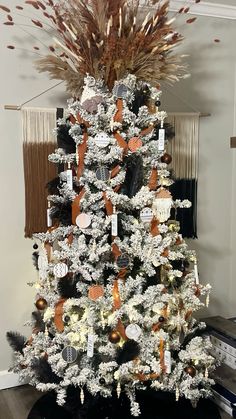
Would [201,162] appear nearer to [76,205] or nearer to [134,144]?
[134,144]

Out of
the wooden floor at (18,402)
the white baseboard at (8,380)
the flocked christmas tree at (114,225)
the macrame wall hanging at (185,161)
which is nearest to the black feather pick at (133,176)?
the flocked christmas tree at (114,225)

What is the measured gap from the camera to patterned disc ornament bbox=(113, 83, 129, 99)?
1.97 m

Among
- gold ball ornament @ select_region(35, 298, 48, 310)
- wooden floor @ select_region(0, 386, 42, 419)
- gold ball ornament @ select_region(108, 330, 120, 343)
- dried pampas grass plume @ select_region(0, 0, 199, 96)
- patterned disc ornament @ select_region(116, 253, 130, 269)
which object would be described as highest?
dried pampas grass plume @ select_region(0, 0, 199, 96)

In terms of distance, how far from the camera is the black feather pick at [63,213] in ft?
6.81

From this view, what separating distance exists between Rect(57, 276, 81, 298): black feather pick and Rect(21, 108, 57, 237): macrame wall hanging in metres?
0.65

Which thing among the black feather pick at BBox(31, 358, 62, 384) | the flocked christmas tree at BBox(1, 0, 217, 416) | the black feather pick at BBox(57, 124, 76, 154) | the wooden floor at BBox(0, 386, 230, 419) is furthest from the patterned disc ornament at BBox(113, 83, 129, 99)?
the wooden floor at BBox(0, 386, 230, 419)

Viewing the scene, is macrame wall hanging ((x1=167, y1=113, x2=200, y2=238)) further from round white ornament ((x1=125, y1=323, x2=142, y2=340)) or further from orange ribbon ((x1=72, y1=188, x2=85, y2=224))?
round white ornament ((x1=125, y1=323, x2=142, y2=340))

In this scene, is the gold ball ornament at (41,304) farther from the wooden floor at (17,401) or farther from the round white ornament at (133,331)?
the wooden floor at (17,401)

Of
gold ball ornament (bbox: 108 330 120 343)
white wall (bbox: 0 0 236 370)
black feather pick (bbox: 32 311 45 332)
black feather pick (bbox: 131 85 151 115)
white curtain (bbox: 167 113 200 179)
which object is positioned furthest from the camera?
white curtain (bbox: 167 113 200 179)

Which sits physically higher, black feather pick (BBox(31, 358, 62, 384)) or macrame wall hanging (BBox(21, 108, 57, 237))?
macrame wall hanging (BBox(21, 108, 57, 237))

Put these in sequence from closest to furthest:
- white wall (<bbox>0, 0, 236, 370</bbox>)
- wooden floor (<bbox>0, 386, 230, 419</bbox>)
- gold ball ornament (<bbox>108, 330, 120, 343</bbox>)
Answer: gold ball ornament (<bbox>108, 330, 120, 343</bbox>)
wooden floor (<bbox>0, 386, 230, 419</bbox>)
white wall (<bbox>0, 0, 236, 370</bbox>)

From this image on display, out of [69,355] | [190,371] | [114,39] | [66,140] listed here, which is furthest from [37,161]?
[190,371]

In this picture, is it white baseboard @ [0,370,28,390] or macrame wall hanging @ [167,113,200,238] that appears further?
macrame wall hanging @ [167,113,200,238]

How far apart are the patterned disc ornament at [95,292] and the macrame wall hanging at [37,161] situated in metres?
0.77
